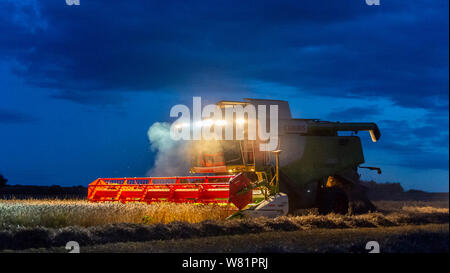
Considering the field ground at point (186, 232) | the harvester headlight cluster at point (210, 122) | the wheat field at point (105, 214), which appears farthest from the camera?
the harvester headlight cluster at point (210, 122)

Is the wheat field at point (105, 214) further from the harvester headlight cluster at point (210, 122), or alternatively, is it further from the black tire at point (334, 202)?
the black tire at point (334, 202)

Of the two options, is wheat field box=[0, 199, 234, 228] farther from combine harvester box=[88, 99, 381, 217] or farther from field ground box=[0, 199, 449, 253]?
combine harvester box=[88, 99, 381, 217]

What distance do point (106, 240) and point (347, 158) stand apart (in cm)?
949

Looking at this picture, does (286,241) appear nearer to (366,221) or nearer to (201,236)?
(201,236)

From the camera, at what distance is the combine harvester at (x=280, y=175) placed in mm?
14438

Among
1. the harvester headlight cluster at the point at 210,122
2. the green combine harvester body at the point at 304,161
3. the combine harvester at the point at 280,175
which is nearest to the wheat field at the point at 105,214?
the combine harvester at the point at 280,175

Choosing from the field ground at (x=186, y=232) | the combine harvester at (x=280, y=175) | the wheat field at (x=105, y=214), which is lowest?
the field ground at (x=186, y=232)

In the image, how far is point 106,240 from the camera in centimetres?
1037

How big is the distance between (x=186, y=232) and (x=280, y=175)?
18.1 ft

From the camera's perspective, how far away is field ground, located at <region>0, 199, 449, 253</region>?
9555 millimetres

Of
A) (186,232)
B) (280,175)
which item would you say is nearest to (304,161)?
(280,175)

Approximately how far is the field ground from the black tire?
1492 mm

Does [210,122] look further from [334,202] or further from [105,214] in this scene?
[334,202]
